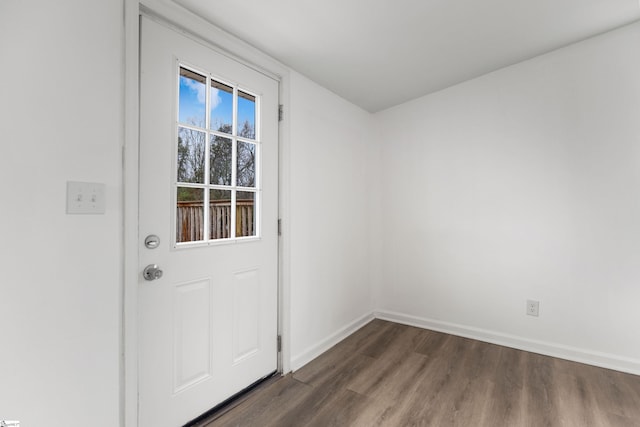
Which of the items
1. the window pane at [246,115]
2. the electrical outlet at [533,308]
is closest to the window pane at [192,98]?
the window pane at [246,115]

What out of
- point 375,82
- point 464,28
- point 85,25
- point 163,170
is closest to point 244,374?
point 163,170

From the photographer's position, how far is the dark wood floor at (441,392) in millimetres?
1627

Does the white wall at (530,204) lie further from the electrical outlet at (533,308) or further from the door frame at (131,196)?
the door frame at (131,196)

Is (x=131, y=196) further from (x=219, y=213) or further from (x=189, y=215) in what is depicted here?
(x=219, y=213)

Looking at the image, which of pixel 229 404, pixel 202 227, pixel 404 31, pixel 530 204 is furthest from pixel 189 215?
pixel 530 204

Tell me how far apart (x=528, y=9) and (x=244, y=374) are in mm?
2867

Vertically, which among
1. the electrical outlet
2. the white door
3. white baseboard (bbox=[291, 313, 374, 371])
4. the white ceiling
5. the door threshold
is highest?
the white ceiling

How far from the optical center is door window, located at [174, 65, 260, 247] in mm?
1558

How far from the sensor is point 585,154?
7.22 feet

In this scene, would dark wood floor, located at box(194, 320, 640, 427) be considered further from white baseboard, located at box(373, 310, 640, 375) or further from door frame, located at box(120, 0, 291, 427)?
door frame, located at box(120, 0, 291, 427)

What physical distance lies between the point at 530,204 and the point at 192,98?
2637mm

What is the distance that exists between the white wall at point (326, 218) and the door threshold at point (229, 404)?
245 millimetres

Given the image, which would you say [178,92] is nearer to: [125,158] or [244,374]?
[125,158]

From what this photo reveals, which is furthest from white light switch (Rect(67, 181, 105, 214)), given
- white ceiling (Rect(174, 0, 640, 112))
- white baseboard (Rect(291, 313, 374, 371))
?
white baseboard (Rect(291, 313, 374, 371))
